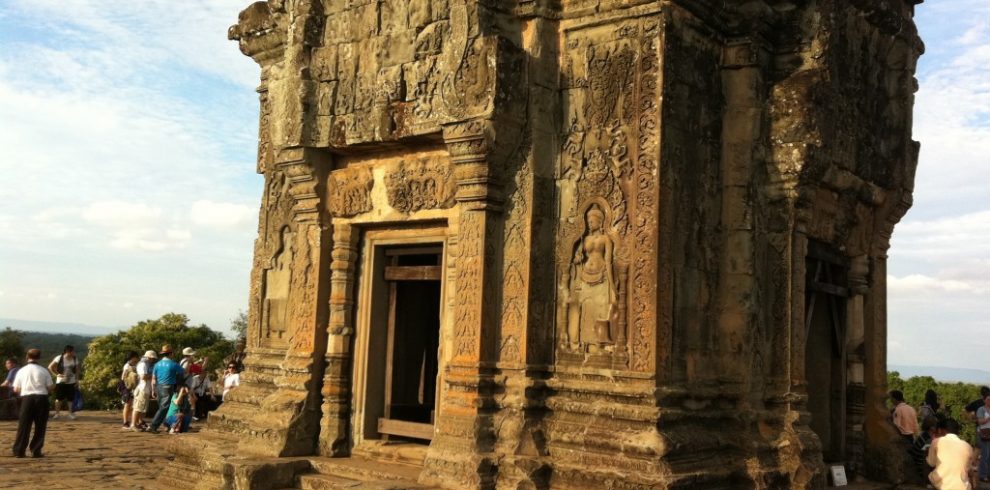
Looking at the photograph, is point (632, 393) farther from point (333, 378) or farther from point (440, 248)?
point (333, 378)

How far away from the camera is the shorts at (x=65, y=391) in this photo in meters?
14.6

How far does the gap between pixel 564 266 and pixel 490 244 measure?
2.07 ft

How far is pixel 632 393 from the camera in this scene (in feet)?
22.2

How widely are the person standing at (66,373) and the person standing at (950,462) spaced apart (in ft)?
39.9

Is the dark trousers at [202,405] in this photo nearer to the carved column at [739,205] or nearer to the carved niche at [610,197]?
the carved niche at [610,197]

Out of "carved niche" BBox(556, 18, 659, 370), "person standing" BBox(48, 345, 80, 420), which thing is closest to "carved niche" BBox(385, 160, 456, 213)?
"carved niche" BBox(556, 18, 659, 370)

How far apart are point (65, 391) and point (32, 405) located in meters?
4.47

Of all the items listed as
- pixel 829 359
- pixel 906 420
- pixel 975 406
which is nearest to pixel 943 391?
pixel 975 406

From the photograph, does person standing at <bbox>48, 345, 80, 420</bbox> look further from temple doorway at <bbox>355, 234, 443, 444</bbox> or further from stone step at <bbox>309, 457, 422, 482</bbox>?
stone step at <bbox>309, 457, 422, 482</bbox>

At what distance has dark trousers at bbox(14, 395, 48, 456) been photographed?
10414 mm

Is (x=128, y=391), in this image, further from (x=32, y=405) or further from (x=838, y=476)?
(x=838, y=476)

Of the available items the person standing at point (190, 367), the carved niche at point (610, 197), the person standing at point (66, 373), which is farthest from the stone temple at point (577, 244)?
the person standing at point (66, 373)

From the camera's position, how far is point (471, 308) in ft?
24.3

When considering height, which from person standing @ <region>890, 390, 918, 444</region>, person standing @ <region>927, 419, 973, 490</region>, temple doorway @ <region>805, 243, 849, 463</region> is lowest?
person standing @ <region>927, 419, 973, 490</region>
